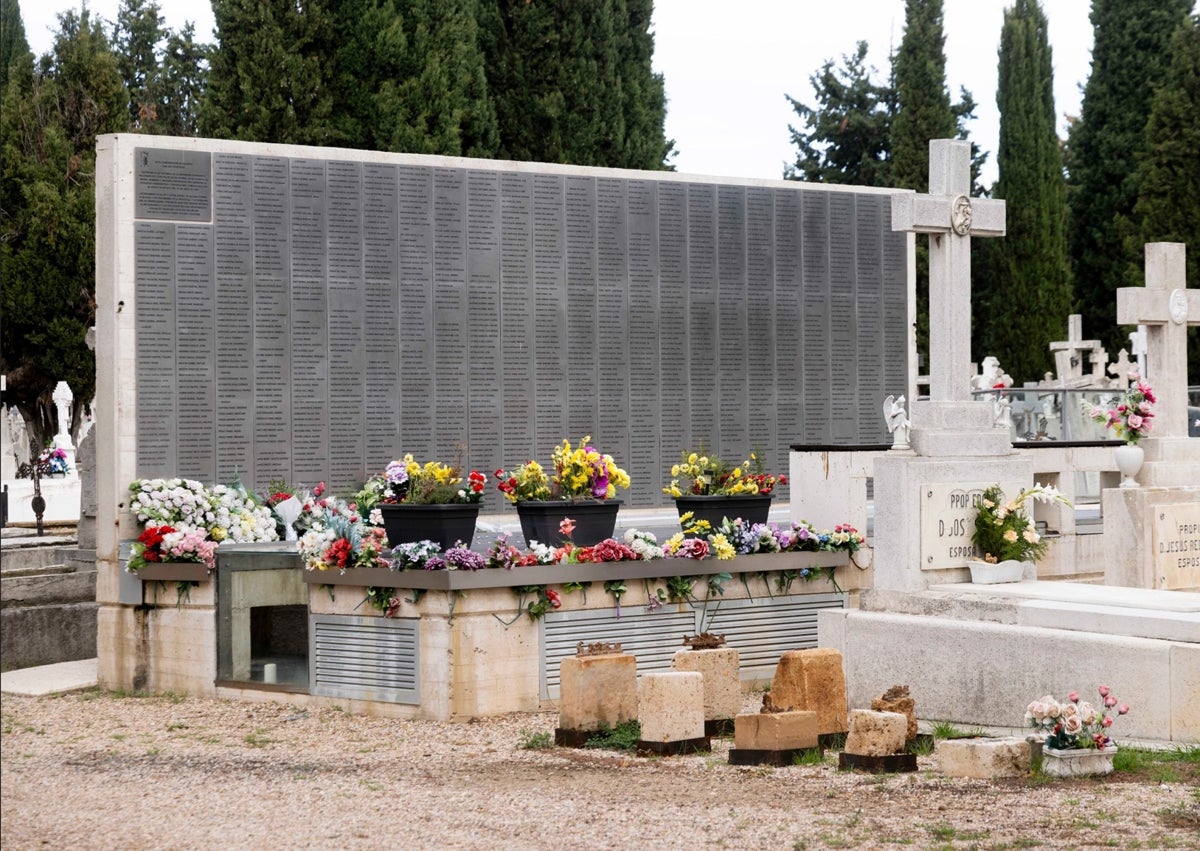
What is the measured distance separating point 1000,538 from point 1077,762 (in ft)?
10.1

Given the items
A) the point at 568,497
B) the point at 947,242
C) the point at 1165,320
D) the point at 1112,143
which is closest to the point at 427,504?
the point at 568,497

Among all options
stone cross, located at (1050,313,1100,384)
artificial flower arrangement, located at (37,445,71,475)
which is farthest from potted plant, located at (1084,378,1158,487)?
artificial flower arrangement, located at (37,445,71,475)

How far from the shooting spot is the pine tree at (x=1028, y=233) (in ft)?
115

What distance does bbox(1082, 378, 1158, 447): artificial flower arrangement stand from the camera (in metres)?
12.8

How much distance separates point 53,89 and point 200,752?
23993mm

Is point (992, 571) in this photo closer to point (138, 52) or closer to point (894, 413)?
point (894, 413)

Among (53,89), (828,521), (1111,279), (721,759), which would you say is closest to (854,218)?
(828,521)

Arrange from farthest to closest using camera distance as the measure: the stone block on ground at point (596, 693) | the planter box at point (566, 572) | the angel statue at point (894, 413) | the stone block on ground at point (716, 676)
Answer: the angel statue at point (894, 413), the planter box at point (566, 572), the stone block on ground at point (716, 676), the stone block on ground at point (596, 693)

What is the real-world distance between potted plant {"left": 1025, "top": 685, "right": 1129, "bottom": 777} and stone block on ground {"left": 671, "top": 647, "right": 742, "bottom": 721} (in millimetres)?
1995

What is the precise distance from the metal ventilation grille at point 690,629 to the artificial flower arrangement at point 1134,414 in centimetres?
250

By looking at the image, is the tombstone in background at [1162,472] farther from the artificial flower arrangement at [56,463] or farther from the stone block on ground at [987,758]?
the artificial flower arrangement at [56,463]

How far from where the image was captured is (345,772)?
8.66 m

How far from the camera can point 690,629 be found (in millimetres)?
11633

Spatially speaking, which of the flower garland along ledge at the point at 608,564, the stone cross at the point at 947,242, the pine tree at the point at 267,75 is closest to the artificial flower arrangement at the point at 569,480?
the flower garland along ledge at the point at 608,564
